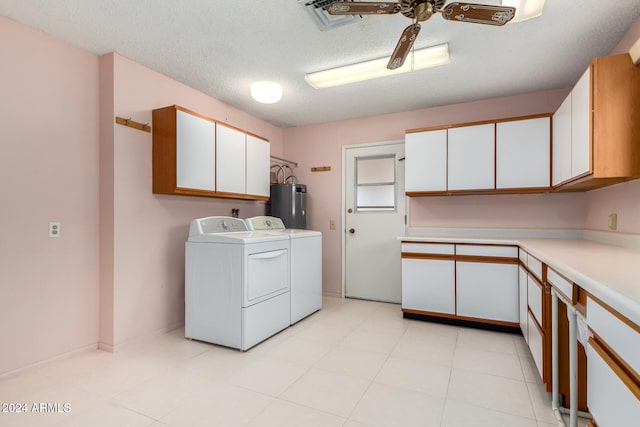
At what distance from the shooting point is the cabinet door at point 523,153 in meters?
3.08

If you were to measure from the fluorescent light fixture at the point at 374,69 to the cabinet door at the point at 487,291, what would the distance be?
191 centimetres

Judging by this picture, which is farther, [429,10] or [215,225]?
[215,225]

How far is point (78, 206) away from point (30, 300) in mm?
739

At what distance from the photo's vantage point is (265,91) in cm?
291

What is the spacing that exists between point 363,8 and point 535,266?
2.02 meters

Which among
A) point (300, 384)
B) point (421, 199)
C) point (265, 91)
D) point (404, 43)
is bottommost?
point (300, 384)

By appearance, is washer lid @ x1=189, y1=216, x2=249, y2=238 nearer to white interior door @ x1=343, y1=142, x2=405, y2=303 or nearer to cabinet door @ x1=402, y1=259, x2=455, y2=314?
white interior door @ x1=343, y1=142, x2=405, y2=303

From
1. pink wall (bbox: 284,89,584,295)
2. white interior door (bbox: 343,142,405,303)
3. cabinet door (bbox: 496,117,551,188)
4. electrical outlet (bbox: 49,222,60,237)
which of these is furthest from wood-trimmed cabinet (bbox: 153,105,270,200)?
cabinet door (bbox: 496,117,551,188)

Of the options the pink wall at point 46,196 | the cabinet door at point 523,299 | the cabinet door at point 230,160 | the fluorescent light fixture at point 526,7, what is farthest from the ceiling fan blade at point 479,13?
the pink wall at point 46,196

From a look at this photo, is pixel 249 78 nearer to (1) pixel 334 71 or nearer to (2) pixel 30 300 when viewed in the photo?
(1) pixel 334 71

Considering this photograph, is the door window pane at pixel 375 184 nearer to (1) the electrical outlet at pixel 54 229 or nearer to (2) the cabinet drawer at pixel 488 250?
(2) the cabinet drawer at pixel 488 250

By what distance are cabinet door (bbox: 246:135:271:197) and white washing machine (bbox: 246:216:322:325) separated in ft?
1.26

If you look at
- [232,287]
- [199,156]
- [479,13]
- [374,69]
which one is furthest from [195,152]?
[479,13]

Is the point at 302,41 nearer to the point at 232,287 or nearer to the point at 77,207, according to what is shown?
the point at 232,287
